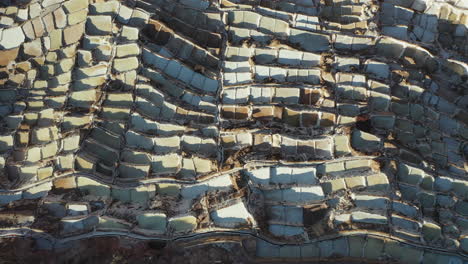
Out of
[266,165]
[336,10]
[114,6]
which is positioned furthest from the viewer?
[336,10]

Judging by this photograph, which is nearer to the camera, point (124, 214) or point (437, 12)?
point (124, 214)

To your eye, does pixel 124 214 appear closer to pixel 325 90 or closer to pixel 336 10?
pixel 325 90

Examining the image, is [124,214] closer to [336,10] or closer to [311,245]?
[311,245]

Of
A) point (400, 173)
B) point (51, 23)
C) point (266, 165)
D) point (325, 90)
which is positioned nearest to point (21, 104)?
point (51, 23)

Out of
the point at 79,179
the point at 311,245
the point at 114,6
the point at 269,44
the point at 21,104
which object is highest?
the point at 114,6

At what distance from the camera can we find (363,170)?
4.44 meters

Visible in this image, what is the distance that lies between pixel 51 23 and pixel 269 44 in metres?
2.35

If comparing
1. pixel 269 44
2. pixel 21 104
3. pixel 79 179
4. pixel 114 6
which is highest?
pixel 114 6

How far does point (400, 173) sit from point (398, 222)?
20.1 inches

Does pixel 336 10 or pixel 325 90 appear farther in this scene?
pixel 336 10

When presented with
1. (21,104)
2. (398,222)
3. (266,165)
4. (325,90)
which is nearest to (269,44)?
(325,90)

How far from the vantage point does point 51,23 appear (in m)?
4.77

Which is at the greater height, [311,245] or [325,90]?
[325,90]

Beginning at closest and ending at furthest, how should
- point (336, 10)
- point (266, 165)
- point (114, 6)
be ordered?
point (266, 165), point (114, 6), point (336, 10)
